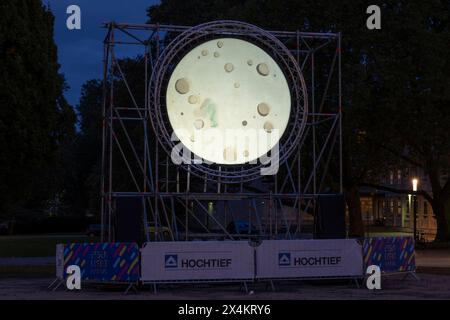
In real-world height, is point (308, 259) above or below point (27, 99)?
below

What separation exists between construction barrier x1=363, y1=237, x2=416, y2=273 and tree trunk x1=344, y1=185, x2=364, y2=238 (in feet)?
64.2

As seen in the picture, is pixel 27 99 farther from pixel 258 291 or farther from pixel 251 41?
pixel 258 291

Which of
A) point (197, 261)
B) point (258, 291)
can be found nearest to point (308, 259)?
point (258, 291)

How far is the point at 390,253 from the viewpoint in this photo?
20.5m

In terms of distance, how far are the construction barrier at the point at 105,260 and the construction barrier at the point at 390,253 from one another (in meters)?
6.38

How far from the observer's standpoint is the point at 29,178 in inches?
1187

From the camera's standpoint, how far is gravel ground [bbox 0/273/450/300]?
17922 millimetres

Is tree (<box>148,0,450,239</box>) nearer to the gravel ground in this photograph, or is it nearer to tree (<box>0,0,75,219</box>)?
tree (<box>0,0,75,219</box>)

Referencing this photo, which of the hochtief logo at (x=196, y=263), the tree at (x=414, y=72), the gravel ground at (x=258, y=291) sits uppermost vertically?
the tree at (x=414, y=72)

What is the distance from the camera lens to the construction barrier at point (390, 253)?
20.1 m

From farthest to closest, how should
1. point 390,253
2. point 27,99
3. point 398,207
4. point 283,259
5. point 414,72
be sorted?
point 398,207 → point 414,72 → point 27,99 → point 390,253 → point 283,259

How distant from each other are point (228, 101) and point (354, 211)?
20.0 metres

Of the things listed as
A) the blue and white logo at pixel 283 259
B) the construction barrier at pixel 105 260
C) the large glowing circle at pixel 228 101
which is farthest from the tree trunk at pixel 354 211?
the construction barrier at pixel 105 260

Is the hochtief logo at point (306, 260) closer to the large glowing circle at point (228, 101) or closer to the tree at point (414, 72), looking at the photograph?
the large glowing circle at point (228, 101)
